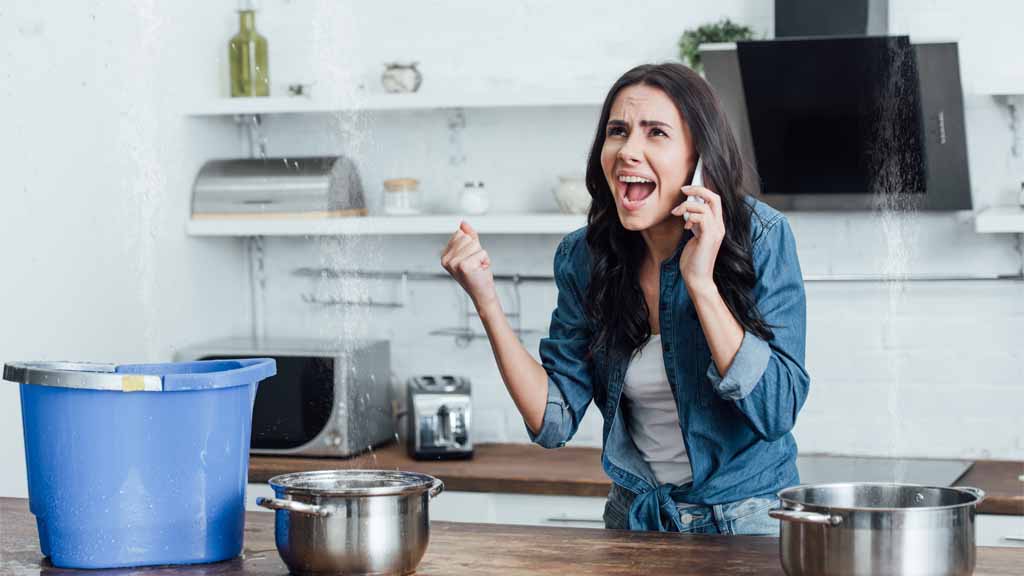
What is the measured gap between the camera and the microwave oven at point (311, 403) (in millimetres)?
3578

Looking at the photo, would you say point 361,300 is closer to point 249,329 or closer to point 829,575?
point 249,329

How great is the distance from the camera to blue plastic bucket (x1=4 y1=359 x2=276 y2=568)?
1.74 m

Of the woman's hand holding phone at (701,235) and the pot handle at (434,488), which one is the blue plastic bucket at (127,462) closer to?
the pot handle at (434,488)

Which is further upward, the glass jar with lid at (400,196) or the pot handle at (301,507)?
the glass jar with lid at (400,196)

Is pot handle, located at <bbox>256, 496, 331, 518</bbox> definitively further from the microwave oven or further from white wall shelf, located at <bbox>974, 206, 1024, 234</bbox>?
white wall shelf, located at <bbox>974, 206, 1024, 234</bbox>

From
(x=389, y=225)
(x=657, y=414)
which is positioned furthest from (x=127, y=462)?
(x=389, y=225)

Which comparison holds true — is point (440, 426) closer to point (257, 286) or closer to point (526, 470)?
point (526, 470)

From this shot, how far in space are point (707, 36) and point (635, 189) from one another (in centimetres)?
163

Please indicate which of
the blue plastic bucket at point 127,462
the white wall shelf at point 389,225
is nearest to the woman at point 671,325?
the blue plastic bucket at point 127,462

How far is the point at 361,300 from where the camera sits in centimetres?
405

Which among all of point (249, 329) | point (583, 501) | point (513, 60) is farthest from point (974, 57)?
point (249, 329)

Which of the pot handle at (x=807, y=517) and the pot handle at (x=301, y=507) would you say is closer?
the pot handle at (x=807, y=517)

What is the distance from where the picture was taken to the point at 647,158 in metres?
2.00

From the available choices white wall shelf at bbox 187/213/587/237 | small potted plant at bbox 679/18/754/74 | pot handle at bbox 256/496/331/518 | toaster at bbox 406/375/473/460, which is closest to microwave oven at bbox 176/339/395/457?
toaster at bbox 406/375/473/460
